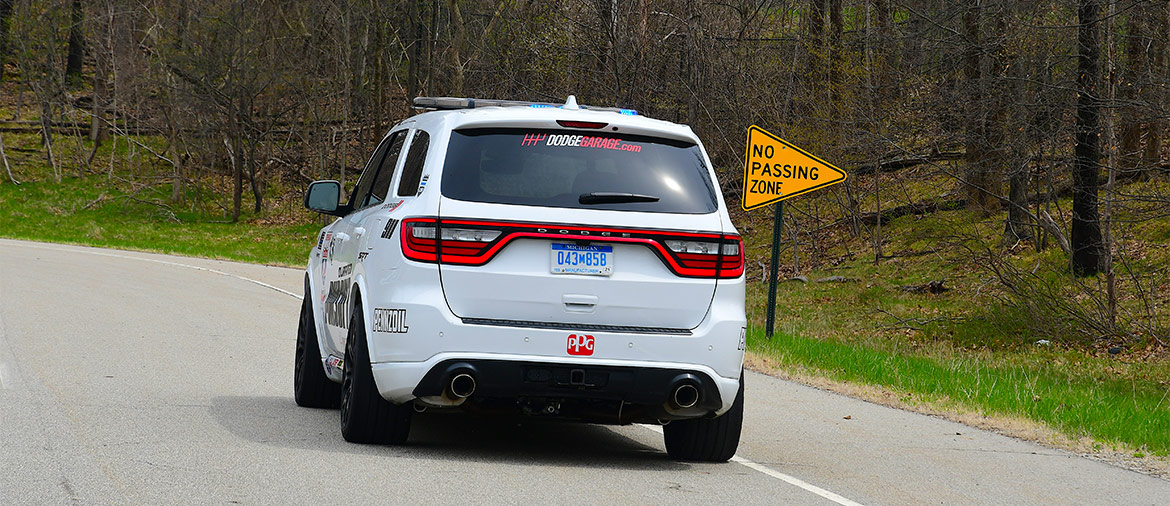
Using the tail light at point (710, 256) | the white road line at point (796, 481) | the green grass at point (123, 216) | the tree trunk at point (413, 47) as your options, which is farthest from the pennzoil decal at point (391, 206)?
the tree trunk at point (413, 47)

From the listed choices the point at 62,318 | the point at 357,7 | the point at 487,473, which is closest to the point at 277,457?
the point at 487,473

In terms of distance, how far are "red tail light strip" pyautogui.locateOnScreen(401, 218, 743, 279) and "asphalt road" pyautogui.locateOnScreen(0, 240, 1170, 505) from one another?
111 cm

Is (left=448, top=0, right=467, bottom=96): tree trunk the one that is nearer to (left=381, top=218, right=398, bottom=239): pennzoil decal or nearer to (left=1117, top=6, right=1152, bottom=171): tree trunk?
(left=1117, top=6, right=1152, bottom=171): tree trunk

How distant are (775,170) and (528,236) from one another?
35.0 feet

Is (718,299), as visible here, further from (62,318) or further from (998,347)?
(998,347)

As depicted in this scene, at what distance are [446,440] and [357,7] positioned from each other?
39.8 metres

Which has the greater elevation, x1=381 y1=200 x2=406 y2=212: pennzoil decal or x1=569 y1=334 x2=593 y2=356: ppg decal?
x1=381 y1=200 x2=406 y2=212: pennzoil decal

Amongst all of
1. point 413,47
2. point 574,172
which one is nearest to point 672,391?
point 574,172

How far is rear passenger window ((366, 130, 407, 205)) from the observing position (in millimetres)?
8258

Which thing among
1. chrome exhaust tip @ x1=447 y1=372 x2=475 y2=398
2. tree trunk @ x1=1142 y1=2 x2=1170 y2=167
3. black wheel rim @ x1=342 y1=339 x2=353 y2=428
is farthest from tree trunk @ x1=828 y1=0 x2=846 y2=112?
chrome exhaust tip @ x1=447 y1=372 x2=475 y2=398

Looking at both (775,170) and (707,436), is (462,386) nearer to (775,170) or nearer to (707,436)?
(707,436)

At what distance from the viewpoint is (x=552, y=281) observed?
6887mm

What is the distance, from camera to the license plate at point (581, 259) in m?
6.93

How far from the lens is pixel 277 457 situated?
7.16 metres
